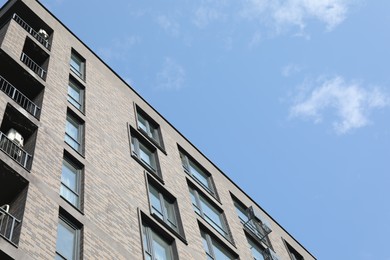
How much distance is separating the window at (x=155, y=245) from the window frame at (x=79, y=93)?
5452 mm

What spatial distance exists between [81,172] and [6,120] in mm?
2675

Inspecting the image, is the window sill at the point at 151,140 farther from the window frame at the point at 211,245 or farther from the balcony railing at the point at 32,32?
the balcony railing at the point at 32,32

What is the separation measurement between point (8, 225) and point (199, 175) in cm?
1535

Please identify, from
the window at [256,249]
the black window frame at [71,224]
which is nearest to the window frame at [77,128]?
the black window frame at [71,224]

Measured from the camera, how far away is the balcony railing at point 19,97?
63.8 ft

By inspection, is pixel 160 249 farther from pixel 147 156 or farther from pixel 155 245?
pixel 147 156

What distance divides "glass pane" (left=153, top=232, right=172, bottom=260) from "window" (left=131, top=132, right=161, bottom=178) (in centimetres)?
385

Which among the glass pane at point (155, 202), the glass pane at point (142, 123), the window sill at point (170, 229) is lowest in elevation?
the window sill at point (170, 229)

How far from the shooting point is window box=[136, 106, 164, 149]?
87.8ft

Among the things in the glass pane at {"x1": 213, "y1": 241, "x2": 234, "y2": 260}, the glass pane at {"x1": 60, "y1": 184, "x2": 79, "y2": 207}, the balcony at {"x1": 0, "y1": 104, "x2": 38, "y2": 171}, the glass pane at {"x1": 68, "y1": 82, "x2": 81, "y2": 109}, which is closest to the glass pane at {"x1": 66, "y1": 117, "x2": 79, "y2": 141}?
the glass pane at {"x1": 68, "y1": 82, "x2": 81, "y2": 109}

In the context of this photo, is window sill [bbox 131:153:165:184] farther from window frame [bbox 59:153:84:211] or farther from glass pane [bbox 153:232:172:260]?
window frame [bbox 59:153:84:211]

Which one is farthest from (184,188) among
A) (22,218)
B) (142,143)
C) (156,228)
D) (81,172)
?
(22,218)

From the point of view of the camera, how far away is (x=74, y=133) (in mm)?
20422

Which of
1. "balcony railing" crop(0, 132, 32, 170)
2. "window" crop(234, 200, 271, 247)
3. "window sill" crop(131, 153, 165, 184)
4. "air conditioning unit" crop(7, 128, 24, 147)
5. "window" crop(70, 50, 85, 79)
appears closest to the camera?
"balcony railing" crop(0, 132, 32, 170)
